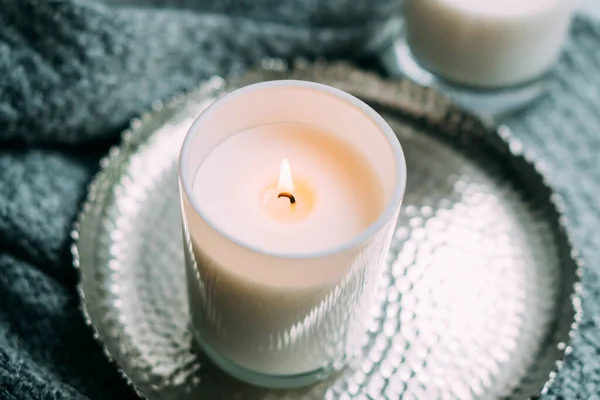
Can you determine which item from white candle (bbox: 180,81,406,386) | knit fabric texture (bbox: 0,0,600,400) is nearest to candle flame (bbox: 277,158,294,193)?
white candle (bbox: 180,81,406,386)

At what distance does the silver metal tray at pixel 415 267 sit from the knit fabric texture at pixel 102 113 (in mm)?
22

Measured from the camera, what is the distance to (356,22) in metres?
0.58

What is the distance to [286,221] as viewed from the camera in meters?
0.37

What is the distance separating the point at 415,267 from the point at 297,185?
100 mm

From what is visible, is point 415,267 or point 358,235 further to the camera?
point 415,267

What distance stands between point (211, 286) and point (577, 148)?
0.97 ft

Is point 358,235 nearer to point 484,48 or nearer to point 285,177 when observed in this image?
point 285,177

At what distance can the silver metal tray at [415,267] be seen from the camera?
410mm

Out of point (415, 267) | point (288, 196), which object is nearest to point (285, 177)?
point (288, 196)

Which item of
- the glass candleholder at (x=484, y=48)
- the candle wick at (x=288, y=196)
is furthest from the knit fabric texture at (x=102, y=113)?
the candle wick at (x=288, y=196)

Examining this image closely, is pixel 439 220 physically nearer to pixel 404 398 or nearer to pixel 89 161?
pixel 404 398

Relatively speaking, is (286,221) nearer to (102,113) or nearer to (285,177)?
(285,177)

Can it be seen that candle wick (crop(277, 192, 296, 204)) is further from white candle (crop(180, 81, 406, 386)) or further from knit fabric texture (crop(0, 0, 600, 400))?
knit fabric texture (crop(0, 0, 600, 400))

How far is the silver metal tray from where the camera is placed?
1.34 feet
